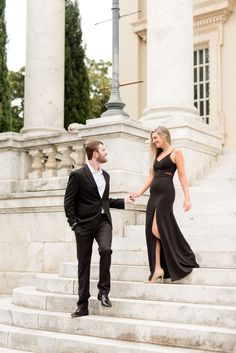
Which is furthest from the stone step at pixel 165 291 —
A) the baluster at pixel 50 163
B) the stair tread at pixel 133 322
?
the baluster at pixel 50 163

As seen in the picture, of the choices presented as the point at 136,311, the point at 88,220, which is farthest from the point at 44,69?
the point at 136,311

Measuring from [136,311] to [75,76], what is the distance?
17438mm

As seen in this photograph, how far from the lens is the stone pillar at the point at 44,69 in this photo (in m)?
14.0

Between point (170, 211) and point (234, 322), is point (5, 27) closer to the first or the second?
point (170, 211)

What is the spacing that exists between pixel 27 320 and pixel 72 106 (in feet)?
53.1

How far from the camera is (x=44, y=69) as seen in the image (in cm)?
1423

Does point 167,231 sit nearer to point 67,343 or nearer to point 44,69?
point 67,343

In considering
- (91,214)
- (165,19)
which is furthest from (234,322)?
(165,19)

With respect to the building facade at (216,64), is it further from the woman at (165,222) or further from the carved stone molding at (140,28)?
the woman at (165,222)

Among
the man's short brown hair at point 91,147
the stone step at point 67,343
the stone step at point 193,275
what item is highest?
the man's short brown hair at point 91,147

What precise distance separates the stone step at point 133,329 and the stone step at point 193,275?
897 mm

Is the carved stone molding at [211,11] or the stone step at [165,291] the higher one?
the carved stone molding at [211,11]

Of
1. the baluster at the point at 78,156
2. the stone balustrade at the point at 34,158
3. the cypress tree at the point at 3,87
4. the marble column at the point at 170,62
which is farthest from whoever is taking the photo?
the cypress tree at the point at 3,87

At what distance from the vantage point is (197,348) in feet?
19.9
